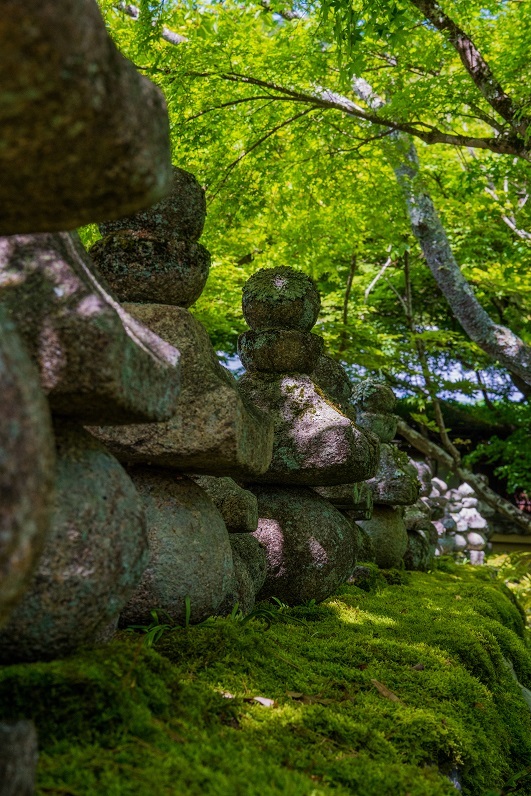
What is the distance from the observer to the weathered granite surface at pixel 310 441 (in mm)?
4758

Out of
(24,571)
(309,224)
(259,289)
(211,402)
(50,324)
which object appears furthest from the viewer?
(309,224)

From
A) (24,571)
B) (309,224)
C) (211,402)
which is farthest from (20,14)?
(309,224)

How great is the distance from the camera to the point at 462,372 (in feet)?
58.6

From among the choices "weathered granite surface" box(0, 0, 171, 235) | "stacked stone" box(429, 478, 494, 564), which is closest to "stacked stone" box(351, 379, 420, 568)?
"stacked stone" box(429, 478, 494, 564)

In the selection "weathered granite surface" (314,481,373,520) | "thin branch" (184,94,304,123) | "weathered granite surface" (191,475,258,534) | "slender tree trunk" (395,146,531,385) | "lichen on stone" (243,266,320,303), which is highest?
"thin branch" (184,94,304,123)

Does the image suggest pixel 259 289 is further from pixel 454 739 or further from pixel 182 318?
pixel 454 739

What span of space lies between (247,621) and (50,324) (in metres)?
2.26

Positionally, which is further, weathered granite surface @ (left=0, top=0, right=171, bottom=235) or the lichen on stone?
the lichen on stone

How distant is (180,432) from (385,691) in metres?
1.37

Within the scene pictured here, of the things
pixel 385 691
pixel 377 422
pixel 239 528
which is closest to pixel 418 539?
pixel 377 422

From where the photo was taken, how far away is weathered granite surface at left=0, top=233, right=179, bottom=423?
187 centimetres

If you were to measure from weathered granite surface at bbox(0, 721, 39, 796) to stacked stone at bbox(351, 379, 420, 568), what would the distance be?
6.18 metres

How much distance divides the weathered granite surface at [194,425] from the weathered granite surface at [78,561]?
3.07 feet

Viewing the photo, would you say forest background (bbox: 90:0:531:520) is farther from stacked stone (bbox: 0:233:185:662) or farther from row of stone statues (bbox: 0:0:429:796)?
stacked stone (bbox: 0:233:185:662)
